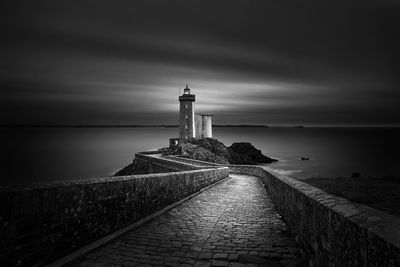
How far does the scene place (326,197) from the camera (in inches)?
150

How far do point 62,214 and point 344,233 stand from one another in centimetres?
373

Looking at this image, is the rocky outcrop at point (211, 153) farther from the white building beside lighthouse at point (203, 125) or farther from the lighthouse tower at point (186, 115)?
the white building beside lighthouse at point (203, 125)

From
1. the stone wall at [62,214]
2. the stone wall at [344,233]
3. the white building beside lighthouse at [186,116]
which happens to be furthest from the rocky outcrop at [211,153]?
the stone wall at [344,233]

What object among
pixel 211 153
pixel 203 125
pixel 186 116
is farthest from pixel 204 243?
pixel 203 125

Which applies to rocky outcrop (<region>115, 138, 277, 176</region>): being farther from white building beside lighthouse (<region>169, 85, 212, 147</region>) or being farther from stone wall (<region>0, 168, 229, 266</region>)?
stone wall (<region>0, 168, 229, 266</region>)

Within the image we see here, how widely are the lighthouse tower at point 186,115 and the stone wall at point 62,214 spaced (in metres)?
53.0

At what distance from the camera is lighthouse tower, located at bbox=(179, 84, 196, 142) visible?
5922cm

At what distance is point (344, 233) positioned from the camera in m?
2.73

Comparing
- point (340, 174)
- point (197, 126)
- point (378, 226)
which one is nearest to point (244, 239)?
point (378, 226)

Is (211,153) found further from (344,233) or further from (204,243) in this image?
(344,233)

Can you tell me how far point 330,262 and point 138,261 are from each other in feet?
8.58

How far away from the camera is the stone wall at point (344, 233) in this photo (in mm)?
2088

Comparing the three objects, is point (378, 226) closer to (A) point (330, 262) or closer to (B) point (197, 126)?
(A) point (330, 262)

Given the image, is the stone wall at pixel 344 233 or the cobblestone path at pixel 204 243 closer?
the stone wall at pixel 344 233
